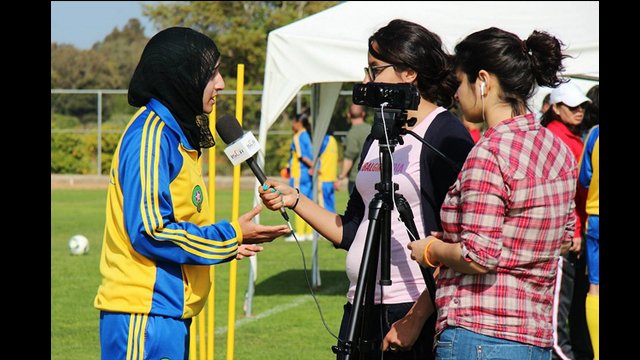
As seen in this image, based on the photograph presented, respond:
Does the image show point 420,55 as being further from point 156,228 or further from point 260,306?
point 260,306

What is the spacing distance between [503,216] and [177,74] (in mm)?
1221

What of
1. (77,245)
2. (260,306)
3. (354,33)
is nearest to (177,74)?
(354,33)

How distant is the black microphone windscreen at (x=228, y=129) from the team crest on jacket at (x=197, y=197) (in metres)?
0.50

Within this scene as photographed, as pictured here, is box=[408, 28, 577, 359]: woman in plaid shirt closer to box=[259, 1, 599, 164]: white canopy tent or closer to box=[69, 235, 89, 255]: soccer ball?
box=[259, 1, 599, 164]: white canopy tent

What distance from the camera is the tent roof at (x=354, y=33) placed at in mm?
8773

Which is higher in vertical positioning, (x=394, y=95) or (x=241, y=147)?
(x=394, y=95)

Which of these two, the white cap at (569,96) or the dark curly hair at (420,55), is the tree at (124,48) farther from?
the dark curly hair at (420,55)

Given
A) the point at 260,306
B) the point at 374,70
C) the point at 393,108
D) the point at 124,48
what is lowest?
the point at 260,306

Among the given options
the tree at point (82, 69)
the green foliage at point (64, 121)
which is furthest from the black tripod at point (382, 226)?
the tree at point (82, 69)

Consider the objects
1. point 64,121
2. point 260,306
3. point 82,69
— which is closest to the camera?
point 260,306

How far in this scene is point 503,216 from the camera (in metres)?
3.15
